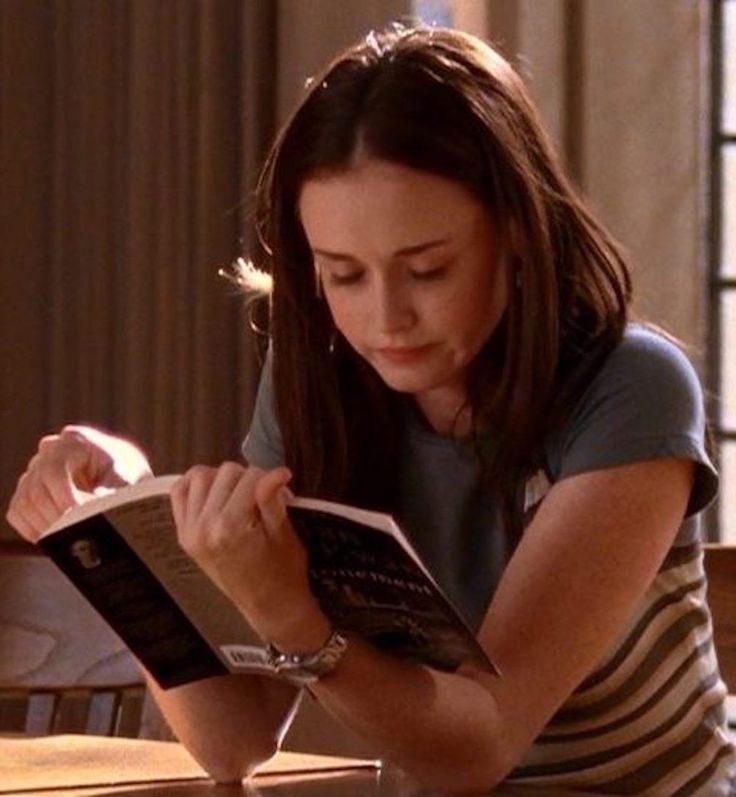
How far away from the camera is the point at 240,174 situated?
3.84m

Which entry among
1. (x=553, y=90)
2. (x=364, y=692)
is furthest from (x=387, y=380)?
(x=553, y=90)

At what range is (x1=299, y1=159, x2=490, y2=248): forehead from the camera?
2.00 metres

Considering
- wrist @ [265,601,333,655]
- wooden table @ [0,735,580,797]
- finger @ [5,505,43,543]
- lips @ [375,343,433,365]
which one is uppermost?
lips @ [375,343,433,365]

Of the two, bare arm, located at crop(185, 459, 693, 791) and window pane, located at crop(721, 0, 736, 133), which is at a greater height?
window pane, located at crop(721, 0, 736, 133)

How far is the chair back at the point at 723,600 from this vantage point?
245cm

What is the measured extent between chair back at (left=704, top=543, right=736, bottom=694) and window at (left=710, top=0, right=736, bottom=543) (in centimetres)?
117

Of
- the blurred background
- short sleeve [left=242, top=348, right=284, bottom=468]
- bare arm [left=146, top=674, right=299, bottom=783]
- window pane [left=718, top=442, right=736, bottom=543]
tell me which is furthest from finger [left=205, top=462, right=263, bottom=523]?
window pane [left=718, top=442, right=736, bottom=543]

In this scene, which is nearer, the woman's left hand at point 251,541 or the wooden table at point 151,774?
the woman's left hand at point 251,541

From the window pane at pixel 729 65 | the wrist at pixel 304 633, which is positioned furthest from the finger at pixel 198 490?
the window pane at pixel 729 65

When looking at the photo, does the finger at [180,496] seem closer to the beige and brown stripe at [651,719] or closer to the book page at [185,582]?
the book page at [185,582]

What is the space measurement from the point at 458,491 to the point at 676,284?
144cm

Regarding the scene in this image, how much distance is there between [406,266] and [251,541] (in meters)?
0.32

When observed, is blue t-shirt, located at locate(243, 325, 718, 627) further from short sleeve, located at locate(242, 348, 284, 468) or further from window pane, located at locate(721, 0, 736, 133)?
window pane, located at locate(721, 0, 736, 133)

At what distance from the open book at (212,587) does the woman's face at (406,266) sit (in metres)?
0.25
